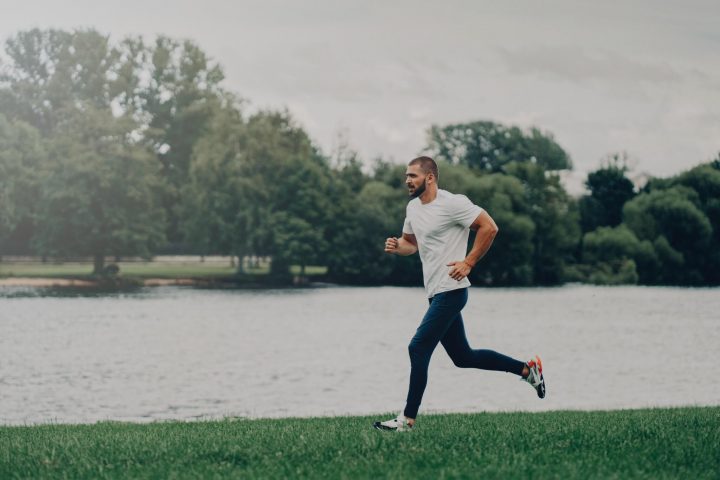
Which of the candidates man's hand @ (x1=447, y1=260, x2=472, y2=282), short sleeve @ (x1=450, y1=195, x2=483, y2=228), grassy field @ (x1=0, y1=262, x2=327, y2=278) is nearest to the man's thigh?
man's hand @ (x1=447, y1=260, x2=472, y2=282)

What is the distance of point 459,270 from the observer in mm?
9758

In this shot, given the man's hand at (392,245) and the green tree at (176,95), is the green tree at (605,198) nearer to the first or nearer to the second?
the green tree at (176,95)

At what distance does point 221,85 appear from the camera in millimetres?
111750

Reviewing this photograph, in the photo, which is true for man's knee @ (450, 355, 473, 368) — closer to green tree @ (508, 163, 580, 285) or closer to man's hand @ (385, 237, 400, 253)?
man's hand @ (385, 237, 400, 253)

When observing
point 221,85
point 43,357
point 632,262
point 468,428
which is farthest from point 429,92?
point 468,428

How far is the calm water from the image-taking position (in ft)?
82.0

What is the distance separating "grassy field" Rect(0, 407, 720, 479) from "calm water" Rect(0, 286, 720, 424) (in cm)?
983

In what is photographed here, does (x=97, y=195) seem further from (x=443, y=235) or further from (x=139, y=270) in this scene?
(x=443, y=235)

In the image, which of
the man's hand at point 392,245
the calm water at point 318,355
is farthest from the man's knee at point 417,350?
the calm water at point 318,355

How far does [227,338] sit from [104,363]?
34.7 ft

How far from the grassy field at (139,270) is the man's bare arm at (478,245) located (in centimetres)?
8291

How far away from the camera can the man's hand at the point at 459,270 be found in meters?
9.76

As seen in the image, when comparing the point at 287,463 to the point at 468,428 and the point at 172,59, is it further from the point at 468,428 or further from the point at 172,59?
the point at 172,59

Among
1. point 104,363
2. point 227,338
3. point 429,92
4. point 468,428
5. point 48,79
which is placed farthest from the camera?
point 429,92
